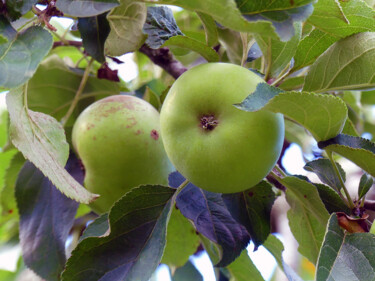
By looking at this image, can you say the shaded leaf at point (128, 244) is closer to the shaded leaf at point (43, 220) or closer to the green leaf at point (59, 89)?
the shaded leaf at point (43, 220)

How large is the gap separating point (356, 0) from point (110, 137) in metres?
0.47

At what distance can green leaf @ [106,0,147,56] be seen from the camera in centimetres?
78

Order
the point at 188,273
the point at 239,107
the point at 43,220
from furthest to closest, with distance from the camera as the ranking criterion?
1. the point at 188,273
2. the point at 43,220
3. the point at 239,107

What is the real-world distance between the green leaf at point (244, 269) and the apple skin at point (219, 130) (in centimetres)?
37

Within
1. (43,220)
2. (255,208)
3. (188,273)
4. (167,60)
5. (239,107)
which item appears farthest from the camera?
(188,273)

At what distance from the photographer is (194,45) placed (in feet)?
2.43

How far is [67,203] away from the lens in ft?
3.20

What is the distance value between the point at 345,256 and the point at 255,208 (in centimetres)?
20

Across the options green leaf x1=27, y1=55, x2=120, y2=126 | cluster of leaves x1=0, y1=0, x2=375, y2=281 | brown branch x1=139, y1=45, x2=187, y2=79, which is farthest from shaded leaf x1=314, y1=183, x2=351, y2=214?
green leaf x1=27, y1=55, x2=120, y2=126

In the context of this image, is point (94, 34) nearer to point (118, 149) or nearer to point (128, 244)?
point (118, 149)

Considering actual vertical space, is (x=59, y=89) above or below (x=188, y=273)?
above

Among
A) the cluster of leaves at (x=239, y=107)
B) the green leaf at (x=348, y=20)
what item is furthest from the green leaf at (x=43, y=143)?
the green leaf at (x=348, y=20)

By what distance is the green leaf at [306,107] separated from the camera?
0.58 meters

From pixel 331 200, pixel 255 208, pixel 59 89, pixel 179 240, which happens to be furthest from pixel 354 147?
pixel 59 89
